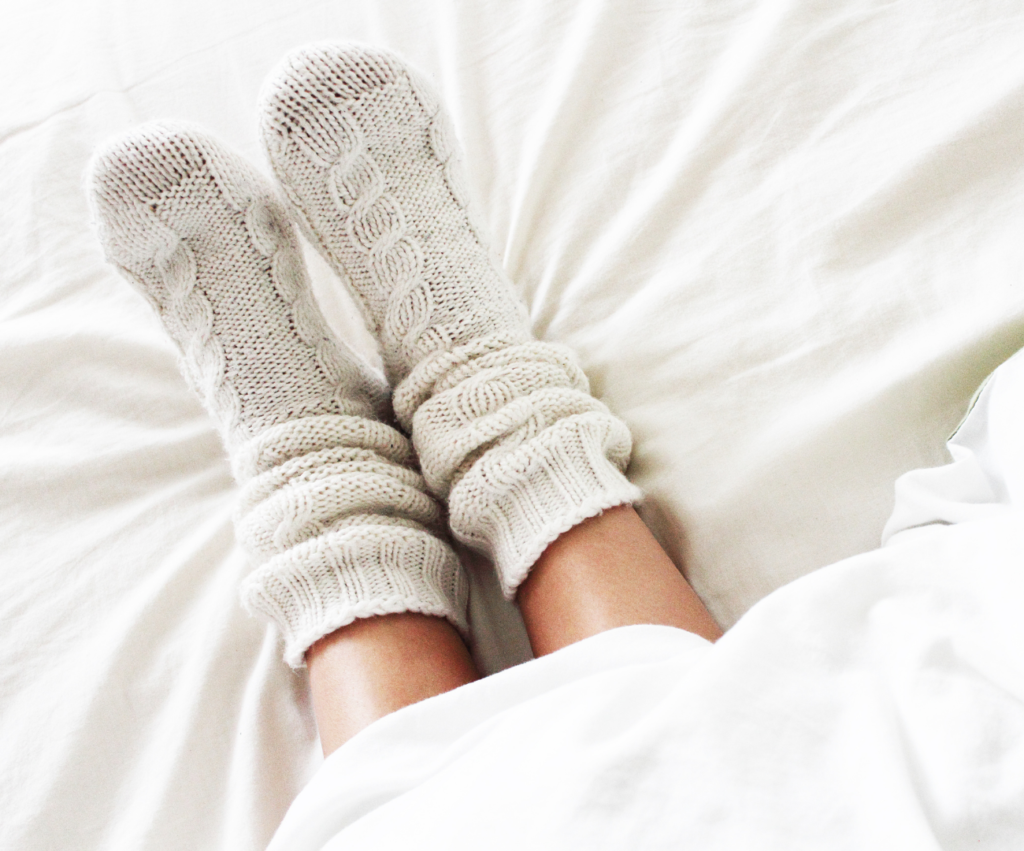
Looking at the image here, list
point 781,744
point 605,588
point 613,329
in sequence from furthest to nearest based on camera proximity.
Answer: point 613,329 < point 605,588 < point 781,744

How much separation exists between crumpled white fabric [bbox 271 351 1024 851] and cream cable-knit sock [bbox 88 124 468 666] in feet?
0.53

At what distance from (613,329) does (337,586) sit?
0.87ft

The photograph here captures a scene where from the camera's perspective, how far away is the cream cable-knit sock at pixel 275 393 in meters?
0.54

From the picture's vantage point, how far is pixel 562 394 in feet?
1.84

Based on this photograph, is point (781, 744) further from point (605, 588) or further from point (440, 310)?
point (440, 310)

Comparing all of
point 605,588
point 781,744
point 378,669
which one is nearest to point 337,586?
point 378,669

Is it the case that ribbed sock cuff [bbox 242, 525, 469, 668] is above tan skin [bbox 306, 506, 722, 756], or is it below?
above

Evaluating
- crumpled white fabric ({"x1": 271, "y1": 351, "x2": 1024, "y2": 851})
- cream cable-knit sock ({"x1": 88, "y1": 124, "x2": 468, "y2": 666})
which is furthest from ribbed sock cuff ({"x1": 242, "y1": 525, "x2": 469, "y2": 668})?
crumpled white fabric ({"x1": 271, "y1": 351, "x2": 1024, "y2": 851})

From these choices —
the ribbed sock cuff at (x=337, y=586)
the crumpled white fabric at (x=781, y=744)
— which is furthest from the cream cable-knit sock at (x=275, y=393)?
the crumpled white fabric at (x=781, y=744)

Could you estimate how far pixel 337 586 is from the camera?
539 millimetres

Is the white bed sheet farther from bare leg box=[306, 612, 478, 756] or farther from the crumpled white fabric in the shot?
the crumpled white fabric

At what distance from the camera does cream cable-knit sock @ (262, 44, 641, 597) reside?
1.79 feet

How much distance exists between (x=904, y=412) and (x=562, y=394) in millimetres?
212

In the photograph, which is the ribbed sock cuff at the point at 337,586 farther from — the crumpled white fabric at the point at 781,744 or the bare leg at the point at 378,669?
the crumpled white fabric at the point at 781,744
